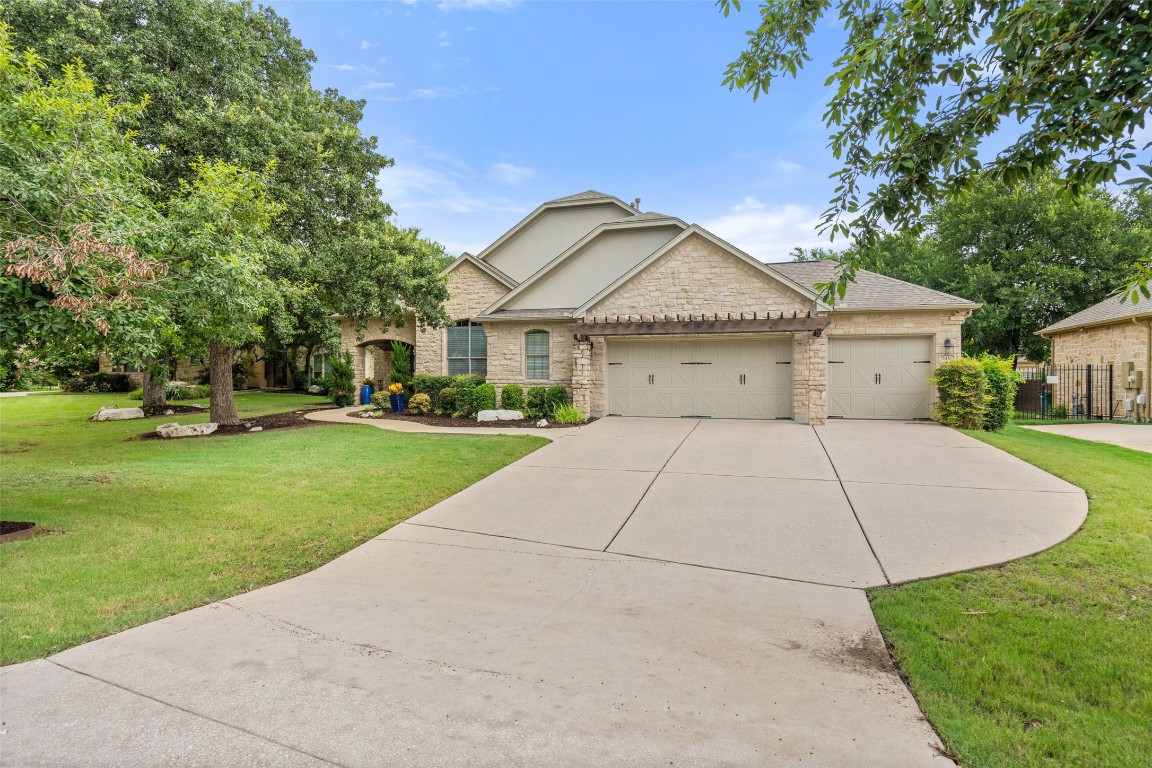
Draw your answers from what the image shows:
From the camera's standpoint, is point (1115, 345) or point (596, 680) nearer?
point (596, 680)

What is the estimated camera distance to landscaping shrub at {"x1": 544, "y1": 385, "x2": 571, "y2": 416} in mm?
15148

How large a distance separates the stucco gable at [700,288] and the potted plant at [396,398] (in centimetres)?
719

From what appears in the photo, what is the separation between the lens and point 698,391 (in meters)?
14.5

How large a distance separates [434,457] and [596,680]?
743 cm

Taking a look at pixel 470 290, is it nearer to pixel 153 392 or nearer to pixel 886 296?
pixel 153 392

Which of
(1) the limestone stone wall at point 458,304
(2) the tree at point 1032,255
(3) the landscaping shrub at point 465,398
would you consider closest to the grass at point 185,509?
(3) the landscaping shrub at point 465,398

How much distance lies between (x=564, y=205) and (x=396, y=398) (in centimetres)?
954

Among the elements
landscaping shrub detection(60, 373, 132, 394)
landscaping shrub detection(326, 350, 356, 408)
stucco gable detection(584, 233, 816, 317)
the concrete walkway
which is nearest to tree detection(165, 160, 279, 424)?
stucco gable detection(584, 233, 816, 317)

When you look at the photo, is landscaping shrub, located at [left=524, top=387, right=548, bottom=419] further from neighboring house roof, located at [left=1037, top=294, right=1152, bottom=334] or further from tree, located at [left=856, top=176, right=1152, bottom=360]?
tree, located at [left=856, top=176, right=1152, bottom=360]

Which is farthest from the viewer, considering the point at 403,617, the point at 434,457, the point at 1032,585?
the point at 434,457

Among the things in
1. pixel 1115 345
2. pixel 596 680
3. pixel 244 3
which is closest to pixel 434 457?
pixel 596 680

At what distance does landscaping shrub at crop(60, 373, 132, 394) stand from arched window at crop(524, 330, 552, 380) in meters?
22.2

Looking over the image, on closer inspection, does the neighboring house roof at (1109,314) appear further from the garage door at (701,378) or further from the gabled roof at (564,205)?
the gabled roof at (564,205)

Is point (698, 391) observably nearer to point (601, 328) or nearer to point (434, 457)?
point (601, 328)
